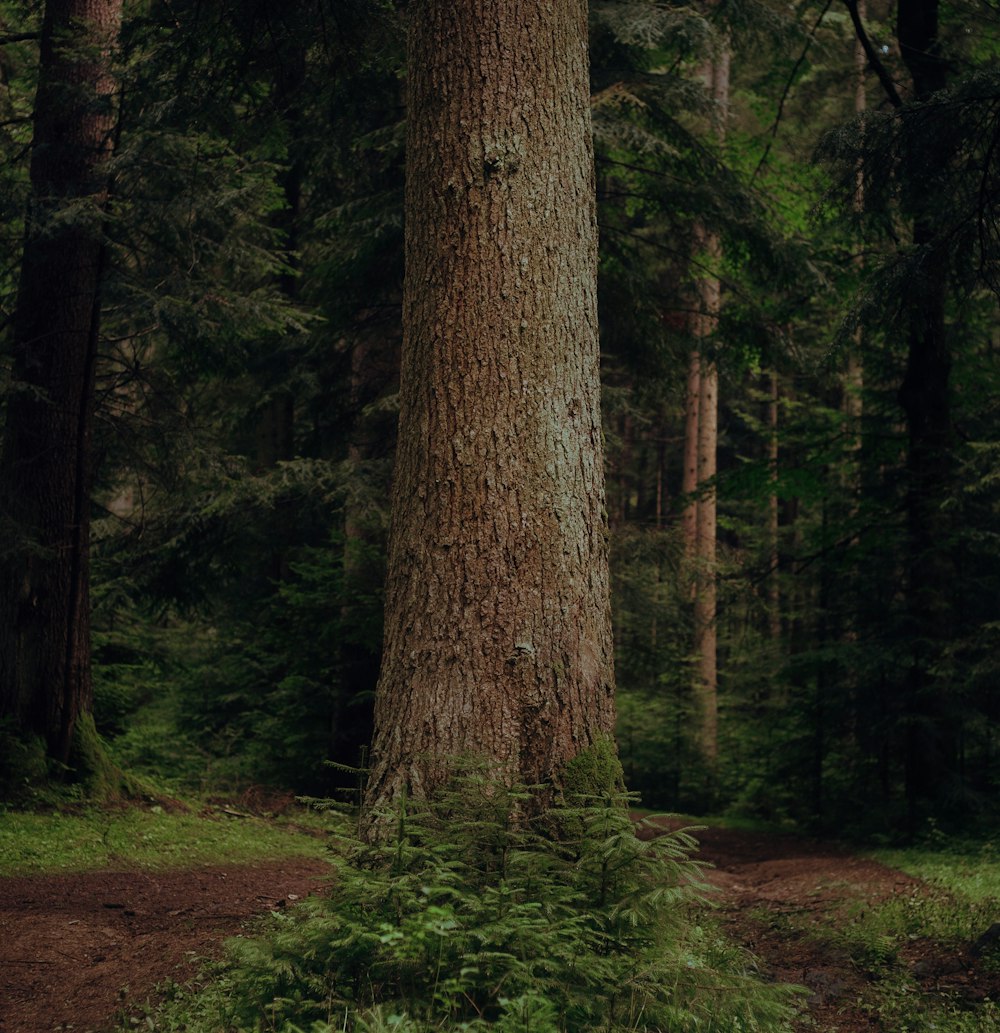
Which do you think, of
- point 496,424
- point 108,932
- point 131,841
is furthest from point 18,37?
point 108,932

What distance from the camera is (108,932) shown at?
4.91 m

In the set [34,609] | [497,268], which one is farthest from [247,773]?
[497,268]

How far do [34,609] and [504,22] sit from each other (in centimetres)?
659

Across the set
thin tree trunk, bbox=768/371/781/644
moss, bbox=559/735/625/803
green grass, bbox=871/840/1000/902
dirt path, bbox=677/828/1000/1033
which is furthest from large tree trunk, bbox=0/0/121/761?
thin tree trunk, bbox=768/371/781/644

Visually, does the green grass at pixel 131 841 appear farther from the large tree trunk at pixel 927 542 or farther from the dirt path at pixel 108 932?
the large tree trunk at pixel 927 542

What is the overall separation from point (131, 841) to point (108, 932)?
8.98ft

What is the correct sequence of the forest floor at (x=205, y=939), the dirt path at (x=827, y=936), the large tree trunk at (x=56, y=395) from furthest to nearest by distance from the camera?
the large tree trunk at (x=56, y=395) → the dirt path at (x=827, y=936) → the forest floor at (x=205, y=939)

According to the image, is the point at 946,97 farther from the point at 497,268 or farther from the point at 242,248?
the point at 242,248

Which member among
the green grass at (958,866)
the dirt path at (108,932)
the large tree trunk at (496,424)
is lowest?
the green grass at (958,866)

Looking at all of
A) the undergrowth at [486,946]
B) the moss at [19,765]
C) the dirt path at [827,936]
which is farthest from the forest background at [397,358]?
the undergrowth at [486,946]

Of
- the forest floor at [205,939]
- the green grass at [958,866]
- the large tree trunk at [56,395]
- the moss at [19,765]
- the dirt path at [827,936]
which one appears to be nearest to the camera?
the forest floor at [205,939]

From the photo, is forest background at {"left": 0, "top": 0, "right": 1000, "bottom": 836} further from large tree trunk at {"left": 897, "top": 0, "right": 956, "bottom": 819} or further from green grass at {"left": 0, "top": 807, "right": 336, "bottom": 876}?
green grass at {"left": 0, "top": 807, "right": 336, "bottom": 876}

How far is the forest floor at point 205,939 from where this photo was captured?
4.02 m

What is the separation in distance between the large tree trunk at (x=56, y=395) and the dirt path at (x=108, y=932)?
2618 mm
